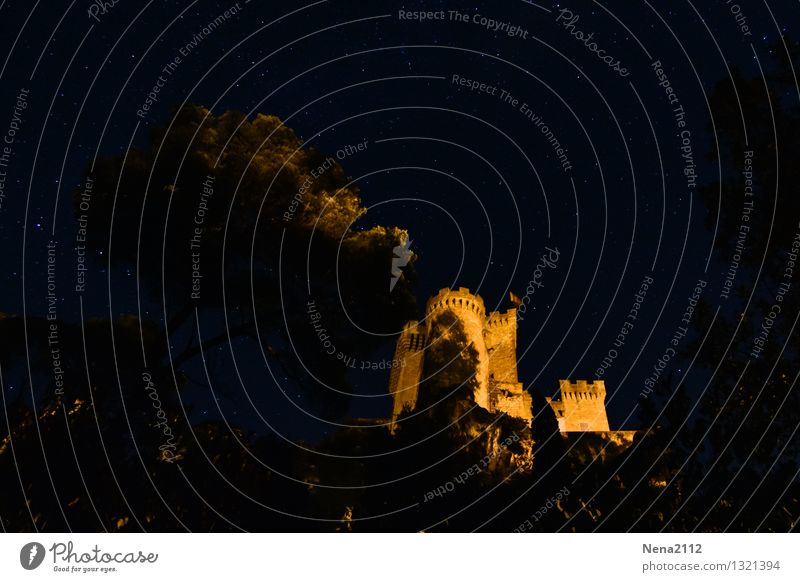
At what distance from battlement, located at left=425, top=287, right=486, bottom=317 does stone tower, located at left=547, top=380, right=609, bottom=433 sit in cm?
1543

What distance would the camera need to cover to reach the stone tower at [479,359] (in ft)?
141

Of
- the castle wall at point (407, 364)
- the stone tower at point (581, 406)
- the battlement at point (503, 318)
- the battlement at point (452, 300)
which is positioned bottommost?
the stone tower at point (581, 406)

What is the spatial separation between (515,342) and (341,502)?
34.2m

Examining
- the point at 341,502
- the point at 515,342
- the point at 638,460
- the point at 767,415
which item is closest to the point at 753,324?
the point at 767,415

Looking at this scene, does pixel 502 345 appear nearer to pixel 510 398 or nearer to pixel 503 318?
pixel 503 318

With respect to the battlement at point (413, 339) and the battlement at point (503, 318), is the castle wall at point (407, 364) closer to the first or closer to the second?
the battlement at point (413, 339)

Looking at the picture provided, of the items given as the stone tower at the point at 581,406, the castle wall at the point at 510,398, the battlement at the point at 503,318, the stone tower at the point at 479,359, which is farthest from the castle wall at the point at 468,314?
the stone tower at the point at 581,406

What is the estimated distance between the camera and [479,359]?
44.8 m

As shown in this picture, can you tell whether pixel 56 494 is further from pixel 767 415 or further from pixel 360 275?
pixel 767 415

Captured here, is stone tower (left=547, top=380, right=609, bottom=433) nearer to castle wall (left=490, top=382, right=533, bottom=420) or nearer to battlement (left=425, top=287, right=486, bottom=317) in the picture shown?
castle wall (left=490, top=382, right=533, bottom=420)

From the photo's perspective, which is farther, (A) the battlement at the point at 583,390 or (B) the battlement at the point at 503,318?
(A) the battlement at the point at 583,390
